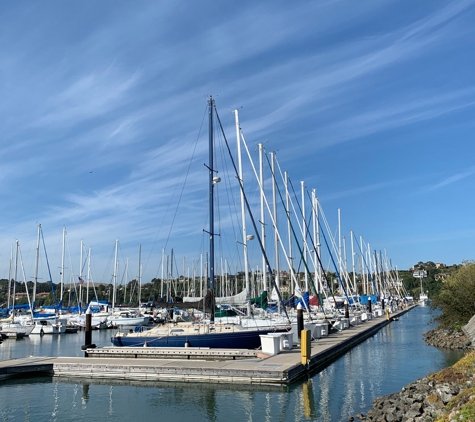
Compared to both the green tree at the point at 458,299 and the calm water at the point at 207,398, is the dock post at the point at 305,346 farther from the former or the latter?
the green tree at the point at 458,299

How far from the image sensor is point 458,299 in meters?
34.9

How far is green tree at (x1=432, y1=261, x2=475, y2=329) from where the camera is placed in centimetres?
3431

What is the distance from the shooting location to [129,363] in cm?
2372

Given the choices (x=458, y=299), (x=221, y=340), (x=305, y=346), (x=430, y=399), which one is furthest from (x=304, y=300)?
(x=430, y=399)

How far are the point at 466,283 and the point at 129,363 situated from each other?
25.3 m

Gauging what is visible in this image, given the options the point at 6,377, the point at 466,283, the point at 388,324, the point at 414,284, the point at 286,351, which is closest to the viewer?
the point at 6,377

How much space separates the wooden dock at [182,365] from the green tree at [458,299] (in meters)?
12.4

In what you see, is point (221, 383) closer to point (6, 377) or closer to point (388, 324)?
point (6, 377)

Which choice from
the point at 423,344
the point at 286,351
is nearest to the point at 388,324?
Answer: the point at 423,344

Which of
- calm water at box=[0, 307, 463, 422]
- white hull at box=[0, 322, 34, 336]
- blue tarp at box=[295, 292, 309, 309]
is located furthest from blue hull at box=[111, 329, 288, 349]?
white hull at box=[0, 322, 34, 336]

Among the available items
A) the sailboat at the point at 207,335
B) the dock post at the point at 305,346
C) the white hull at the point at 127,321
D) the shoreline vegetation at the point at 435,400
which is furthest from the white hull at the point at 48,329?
the shoreline vegetation at the point at 435,400

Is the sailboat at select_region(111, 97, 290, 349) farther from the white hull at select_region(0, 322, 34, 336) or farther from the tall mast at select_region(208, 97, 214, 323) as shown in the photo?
the white hull at select_region(0, 322, 34, 336)

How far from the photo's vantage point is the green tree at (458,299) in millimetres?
34312

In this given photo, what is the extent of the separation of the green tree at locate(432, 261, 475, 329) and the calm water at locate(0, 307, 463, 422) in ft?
34.5
